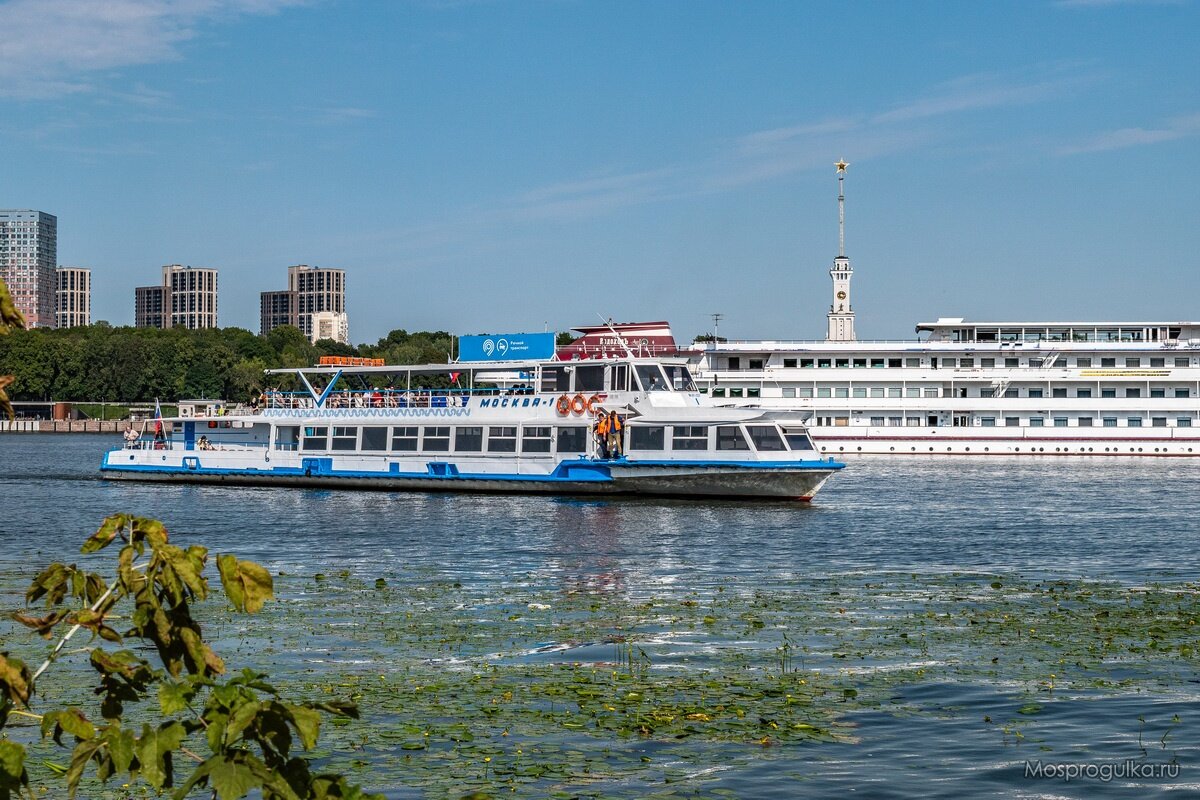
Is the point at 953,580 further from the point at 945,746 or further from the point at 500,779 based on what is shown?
the point at 500,779

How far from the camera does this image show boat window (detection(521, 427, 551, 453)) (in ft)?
173

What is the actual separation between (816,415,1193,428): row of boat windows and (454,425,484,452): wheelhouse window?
144 ft

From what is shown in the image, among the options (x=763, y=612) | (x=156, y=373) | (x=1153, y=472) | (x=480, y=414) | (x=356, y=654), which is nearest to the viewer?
(x=356, y=654)

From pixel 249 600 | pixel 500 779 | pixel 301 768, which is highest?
pixel 249 600

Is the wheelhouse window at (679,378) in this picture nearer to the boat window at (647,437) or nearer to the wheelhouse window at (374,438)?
the boat window at (647,437)

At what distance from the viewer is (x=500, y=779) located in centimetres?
1285

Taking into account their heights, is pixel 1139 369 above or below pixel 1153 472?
above

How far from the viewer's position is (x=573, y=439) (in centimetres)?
5209

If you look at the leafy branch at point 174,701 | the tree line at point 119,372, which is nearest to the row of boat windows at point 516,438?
the leafy branch at point 174,701

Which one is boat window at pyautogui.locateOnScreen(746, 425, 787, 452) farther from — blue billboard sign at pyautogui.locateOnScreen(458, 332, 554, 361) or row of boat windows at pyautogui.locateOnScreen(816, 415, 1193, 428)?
row of boat windows at pyautogui.locateOnScreen(816, 415, 1193, 428)

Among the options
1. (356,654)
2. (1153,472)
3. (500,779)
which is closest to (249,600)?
(500,779)

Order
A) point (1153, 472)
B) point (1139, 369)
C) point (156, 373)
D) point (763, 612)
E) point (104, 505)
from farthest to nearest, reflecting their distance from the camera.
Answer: point (156, 373), point (1139, 369), point (1153, 472), point (104, 505), point (763, 612)

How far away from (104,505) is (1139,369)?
6929 centimetres

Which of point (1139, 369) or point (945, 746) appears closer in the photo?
point (945, 746)
